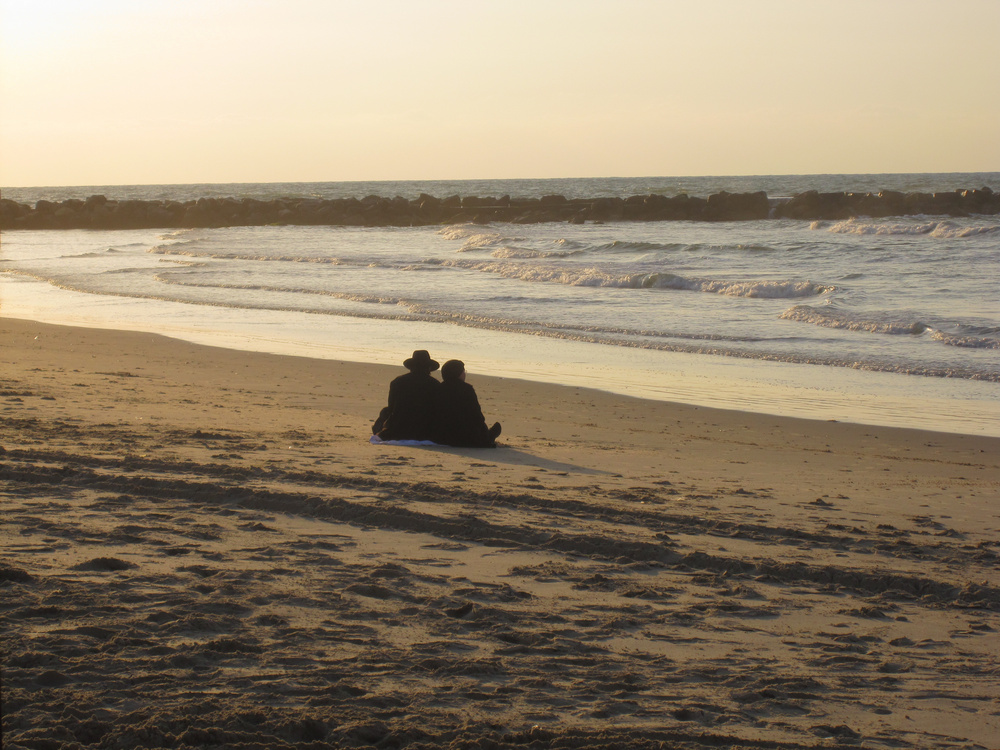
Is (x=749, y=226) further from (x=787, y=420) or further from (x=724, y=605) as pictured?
(x=724, y=605)

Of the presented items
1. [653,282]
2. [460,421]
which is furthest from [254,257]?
[460,421]

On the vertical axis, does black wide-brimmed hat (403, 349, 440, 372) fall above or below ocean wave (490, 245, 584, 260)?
below

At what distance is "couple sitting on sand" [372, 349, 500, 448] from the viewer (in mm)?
7102

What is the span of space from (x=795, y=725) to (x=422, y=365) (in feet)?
15.5

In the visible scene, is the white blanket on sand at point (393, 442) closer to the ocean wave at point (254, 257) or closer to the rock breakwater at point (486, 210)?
the ocean wave at point (254, 257)

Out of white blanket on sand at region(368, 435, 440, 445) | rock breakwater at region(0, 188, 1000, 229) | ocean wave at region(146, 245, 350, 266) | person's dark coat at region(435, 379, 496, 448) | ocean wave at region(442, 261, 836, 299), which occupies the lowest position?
white blanket on sand at region(368, 435, 440, 445)

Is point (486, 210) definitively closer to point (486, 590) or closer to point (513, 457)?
point (513, 457)

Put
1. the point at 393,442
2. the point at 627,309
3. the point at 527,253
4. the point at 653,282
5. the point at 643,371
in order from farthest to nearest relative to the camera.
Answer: the point at 527,253 < the point at 653,282 < the point at 627,309 < the point at 643,371 < the point at 393,442

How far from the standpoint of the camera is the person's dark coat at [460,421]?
7.09 meters

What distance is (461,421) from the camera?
7.11 m

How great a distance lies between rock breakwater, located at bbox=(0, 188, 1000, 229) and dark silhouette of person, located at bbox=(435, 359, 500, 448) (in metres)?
40.3

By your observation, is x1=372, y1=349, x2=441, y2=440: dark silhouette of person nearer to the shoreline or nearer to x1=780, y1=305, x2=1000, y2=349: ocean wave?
the shoreline

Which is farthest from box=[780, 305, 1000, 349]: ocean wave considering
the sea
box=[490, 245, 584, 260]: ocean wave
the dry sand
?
box=[490, 245, 584, 260]: ocean wave

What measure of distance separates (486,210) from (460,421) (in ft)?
144
